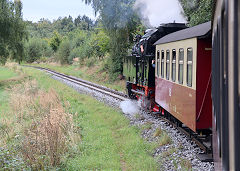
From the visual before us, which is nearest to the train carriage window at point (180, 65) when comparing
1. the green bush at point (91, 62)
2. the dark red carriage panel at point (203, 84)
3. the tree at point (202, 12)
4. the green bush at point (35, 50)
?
the dark red carriage panel at point (203, 84)

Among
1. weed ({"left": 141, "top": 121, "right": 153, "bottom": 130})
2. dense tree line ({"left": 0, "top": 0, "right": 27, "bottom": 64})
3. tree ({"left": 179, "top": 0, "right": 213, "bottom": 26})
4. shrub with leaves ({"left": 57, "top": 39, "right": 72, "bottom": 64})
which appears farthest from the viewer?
shrub with leaves ({"left": 57, "top": 39, "right": 72, "bottom": 64})

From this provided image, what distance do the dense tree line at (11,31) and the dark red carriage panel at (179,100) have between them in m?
23.8

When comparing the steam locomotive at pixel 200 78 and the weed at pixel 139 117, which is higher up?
the steam locomotive at pixel 200 78

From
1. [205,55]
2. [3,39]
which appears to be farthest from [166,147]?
[3,39]

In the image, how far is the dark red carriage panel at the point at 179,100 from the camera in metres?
6.55

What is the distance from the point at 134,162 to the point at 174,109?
1.69m

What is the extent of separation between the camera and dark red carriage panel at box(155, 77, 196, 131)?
655 cm

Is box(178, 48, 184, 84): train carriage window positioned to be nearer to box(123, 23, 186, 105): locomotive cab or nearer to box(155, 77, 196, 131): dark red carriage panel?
box(155, 77, 196, 131): dark red carriage panel

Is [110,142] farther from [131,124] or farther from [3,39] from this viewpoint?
[3,39]

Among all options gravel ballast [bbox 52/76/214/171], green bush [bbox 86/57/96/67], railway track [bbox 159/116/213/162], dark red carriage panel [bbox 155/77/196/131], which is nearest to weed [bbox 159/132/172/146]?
gravel ballast [bbox 52/76/214/171]

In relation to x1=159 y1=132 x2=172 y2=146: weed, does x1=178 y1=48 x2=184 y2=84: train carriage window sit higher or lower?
higher

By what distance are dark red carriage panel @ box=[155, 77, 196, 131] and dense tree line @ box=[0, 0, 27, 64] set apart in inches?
936

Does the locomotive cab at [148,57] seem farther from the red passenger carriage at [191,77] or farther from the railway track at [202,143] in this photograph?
the red passenger carriage at [191,77]

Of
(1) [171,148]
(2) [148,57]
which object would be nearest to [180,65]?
(1) [171,148]
